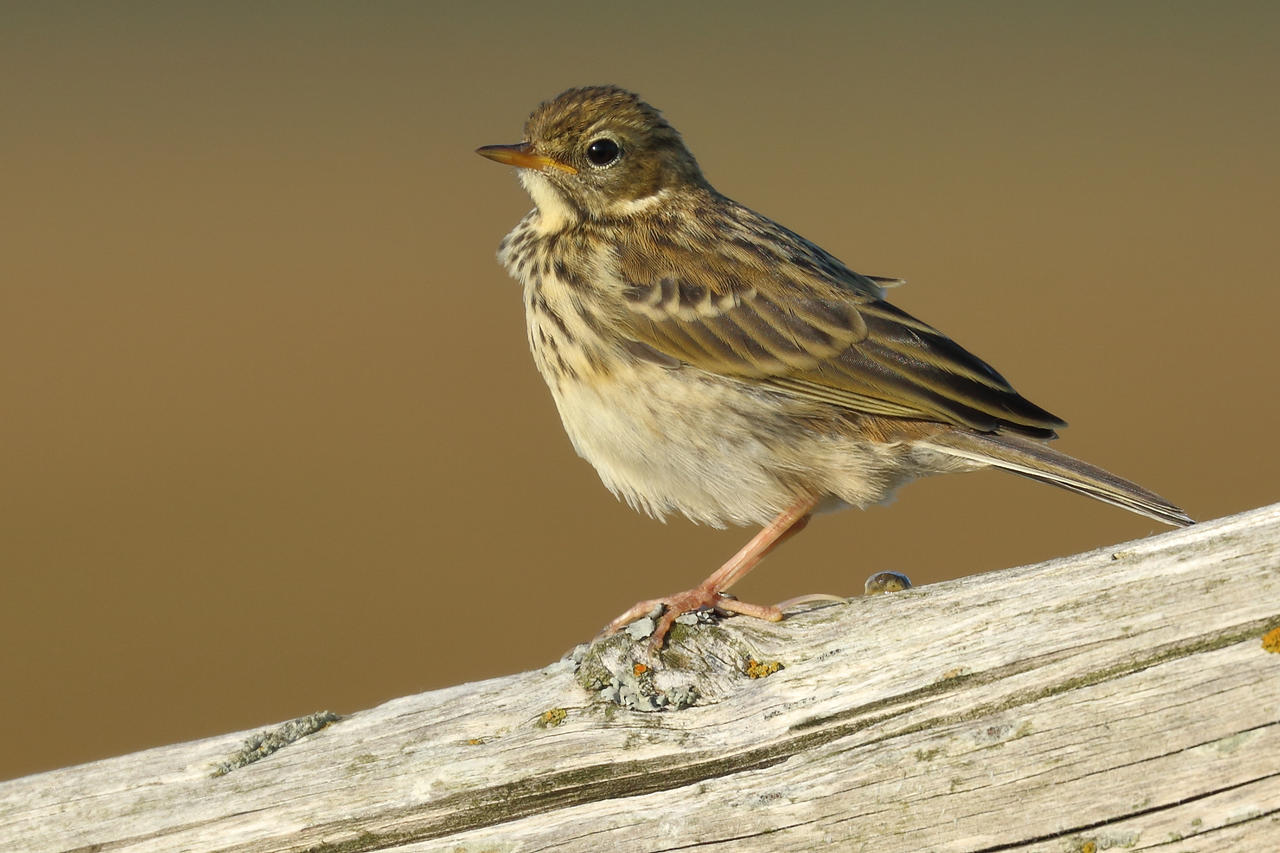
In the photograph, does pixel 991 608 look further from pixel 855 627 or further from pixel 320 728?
pixel 320 728

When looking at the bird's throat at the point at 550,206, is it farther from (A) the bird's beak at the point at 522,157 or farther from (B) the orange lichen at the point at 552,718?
(B) the orange lichen at the point at 552,718

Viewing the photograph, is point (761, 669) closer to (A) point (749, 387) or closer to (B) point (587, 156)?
(A) point (749, 387)

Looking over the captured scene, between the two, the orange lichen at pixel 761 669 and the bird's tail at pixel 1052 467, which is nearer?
the orange lichen at pixel 761 669

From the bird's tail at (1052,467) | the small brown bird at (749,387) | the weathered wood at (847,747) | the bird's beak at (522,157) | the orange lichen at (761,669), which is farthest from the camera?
the bird's beak at (522,157)

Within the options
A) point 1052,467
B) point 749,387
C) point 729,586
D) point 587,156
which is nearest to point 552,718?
point 729,586

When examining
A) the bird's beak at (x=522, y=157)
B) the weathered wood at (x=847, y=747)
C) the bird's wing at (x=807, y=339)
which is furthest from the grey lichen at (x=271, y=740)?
the bird's beak at (x=522, y=157)

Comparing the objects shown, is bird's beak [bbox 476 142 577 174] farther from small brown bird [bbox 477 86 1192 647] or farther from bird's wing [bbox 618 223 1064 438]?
bird's wing [bbox 618 223 1064 438]

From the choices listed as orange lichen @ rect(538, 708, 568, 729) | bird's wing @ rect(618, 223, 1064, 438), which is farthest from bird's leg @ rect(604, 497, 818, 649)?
bird's wing @ rect(618, 223, 1064, 438)
